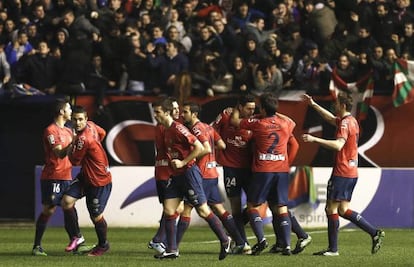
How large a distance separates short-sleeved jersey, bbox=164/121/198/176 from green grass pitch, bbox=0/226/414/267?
4.54 feet

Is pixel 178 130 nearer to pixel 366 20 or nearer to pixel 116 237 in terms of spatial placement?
pixel 116 237

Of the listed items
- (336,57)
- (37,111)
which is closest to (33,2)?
(37,111)

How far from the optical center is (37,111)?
25.3 meters

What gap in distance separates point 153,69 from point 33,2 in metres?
4.52

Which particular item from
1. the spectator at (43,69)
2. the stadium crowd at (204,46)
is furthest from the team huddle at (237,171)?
the spectator at (43,69)

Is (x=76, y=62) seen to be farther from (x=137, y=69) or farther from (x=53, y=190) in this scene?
(x=53, y=190)

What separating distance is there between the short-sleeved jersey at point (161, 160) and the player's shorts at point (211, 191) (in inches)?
22.8

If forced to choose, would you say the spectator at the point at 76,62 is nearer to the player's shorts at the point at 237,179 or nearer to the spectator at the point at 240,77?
the spectator at the point at 240,77

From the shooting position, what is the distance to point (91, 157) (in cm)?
1759

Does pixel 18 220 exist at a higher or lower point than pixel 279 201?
lower

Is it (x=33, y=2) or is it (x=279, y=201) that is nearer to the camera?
(x=279, y=201)

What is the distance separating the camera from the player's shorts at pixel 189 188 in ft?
54.2

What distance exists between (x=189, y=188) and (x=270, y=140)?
5.11 ft

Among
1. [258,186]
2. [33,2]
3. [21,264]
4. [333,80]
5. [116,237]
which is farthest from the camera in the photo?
[33,2]
